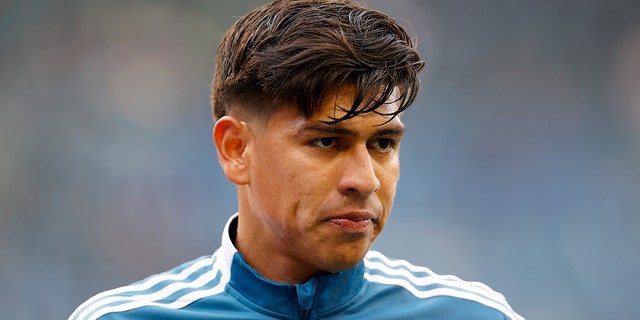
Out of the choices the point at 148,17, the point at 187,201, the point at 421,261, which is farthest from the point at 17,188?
the point at 421,261

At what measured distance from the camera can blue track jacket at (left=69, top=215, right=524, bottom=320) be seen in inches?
76.1

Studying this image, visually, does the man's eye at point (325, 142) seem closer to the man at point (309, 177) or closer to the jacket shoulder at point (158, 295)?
the man at point (309, 177)

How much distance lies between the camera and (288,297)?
1.92 m

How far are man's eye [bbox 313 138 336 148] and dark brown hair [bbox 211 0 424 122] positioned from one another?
0.07m

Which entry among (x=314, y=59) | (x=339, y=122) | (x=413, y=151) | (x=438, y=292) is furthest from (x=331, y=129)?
(x=413, y=151)

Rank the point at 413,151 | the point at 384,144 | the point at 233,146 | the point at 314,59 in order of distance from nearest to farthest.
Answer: the point at 314,59
the point at 384,144
the point at 233,146
the point at 413,151

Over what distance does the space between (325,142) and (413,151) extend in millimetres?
2931

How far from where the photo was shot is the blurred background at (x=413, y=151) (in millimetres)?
4359

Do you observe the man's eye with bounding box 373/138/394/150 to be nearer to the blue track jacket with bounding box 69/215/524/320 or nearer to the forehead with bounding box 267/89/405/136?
Answer: the forehead with bounding box 267/89/405/136

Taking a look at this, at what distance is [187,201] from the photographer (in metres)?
4.49

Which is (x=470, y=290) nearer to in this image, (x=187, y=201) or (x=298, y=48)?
(x=298, y=48)

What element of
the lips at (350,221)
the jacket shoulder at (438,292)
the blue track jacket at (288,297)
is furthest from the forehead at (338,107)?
the jacket shoulder at (438,292)

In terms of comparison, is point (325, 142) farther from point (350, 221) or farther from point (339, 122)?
point (350, 221)

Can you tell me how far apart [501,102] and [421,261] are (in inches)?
42.6
